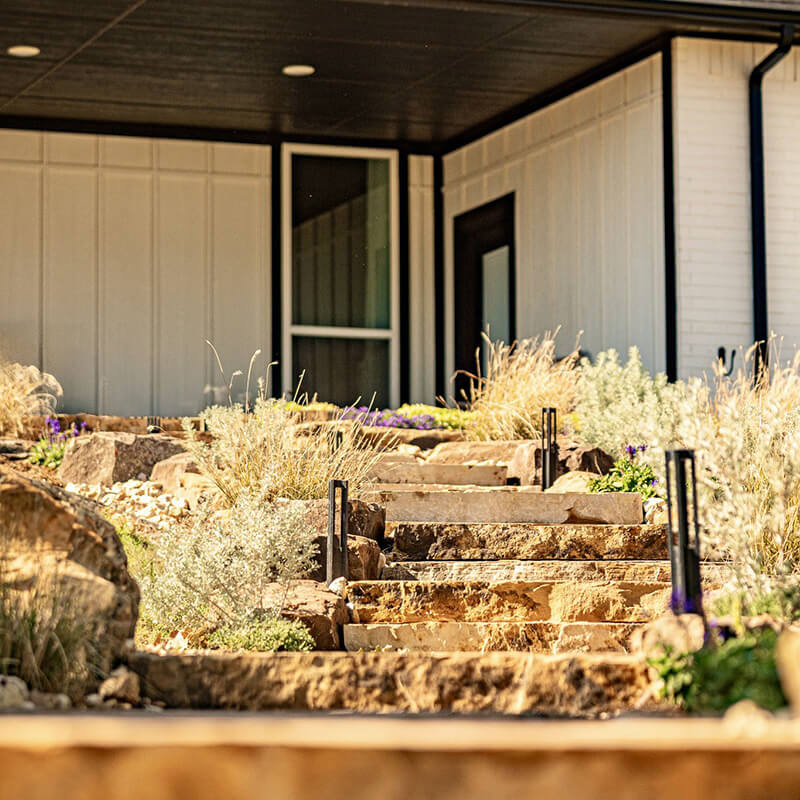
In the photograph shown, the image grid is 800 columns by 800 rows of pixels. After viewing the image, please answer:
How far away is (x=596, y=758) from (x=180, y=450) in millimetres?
6186

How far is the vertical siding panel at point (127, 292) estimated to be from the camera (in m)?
11.5

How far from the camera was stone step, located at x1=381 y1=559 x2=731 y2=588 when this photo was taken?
5.73 meters

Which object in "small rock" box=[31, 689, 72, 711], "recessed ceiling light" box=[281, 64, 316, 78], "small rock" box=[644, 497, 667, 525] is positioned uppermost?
"recessed ceiling light" box=[281, 64, 316, 78]

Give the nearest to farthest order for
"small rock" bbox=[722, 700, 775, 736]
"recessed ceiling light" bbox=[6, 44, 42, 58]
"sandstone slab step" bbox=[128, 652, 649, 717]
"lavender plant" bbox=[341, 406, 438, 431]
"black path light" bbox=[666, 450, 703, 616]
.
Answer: "small rock" bbox=[722, 700, 775, 736], "sandstone slab step" bbox=[128, 652, 649, 717], "black path light" bbox=[666, 450, 703, 616], "recessed ceiling light" bbox=[6, 44, 42, 58], "lavender plant" bbox=[341, 406, 438, 431]

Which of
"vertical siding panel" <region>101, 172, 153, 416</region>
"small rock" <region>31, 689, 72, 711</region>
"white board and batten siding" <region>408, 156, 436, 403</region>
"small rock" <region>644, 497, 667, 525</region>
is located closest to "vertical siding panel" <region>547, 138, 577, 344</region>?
"white board and batten siding" <region>408, 156, 436, 403</region>

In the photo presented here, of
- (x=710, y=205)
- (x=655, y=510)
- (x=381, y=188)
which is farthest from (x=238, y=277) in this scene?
(x=655, y=510)

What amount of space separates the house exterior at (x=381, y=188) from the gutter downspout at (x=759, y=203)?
0.7 inches

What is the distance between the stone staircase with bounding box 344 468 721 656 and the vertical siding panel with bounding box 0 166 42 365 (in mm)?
5435

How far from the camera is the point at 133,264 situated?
11672 mm

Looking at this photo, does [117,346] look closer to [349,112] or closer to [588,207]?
[349,112]

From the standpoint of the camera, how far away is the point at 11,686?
10.8 feet

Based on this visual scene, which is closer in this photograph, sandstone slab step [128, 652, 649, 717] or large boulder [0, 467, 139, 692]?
large boulder [0, 467, 139, 692]

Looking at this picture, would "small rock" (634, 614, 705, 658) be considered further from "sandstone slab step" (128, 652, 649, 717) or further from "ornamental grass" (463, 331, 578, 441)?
"ornamental grass" (463, 331, 578, 441)

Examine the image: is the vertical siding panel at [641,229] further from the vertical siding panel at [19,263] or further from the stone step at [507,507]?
the vertical siding panel at [19,263]
